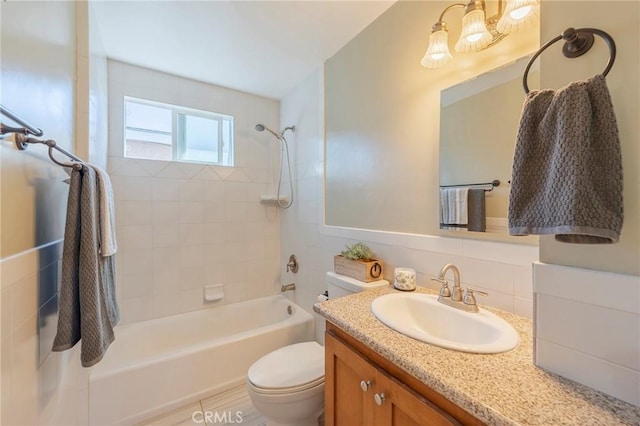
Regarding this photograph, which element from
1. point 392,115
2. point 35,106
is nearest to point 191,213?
point 35,106

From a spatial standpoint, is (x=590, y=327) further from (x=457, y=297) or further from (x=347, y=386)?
(x=347, y=386)

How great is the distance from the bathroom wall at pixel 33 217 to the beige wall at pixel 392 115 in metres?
1.50

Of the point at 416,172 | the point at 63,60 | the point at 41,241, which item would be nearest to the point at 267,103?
the point at 63,60

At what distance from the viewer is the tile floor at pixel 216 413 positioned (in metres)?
1.53

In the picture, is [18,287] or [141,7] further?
[141,7]

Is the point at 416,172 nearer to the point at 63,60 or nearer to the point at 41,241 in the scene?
the point at 41,241

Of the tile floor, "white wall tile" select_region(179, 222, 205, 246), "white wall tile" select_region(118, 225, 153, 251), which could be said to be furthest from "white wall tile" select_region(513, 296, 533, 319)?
"white wall tile" select_region(118, 225, 153, 251)

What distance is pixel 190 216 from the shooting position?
2.28m

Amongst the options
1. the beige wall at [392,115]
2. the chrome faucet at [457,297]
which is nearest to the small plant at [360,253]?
the beige wall at [392,115]

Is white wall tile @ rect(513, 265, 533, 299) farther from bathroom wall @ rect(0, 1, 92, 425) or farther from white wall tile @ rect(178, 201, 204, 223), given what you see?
white wall tile @ rect(178, 201, 204, 223)

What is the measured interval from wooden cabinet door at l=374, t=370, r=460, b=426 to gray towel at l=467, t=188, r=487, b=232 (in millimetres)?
710

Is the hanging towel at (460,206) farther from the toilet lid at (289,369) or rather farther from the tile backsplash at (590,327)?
the toilet lid at (289,369)

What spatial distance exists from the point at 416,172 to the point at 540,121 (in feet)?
2.39

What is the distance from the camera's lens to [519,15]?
0.86 meters
